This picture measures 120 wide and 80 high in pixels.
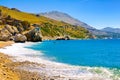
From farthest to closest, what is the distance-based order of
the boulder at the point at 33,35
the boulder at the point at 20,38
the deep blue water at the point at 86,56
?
the boulder at the point at 33,35 < the boulder at the point at 20,38 < the deep blue water at the point at 86,56

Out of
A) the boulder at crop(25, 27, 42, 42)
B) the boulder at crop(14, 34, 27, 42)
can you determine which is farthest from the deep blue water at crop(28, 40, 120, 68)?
the boulder at crop(25, 27, 42, 42)

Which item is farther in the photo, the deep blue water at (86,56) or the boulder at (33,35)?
the boulder at (33,35)

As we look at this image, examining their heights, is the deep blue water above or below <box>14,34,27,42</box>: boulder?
below

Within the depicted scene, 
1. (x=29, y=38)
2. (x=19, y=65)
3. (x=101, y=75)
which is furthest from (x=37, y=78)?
(x=29, y=38)

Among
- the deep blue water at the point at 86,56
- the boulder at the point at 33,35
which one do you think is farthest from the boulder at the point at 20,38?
the deep blue water at the point at 86,56

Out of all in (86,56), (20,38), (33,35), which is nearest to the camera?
(86,56)

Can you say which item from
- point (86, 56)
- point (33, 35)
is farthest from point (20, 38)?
point (86, 56)

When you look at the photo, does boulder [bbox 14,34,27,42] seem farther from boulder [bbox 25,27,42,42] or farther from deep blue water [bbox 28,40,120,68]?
deep blue water [bbox 28,40,120,68]

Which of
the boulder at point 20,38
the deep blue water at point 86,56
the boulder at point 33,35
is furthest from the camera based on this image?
the boulder at point 33,35

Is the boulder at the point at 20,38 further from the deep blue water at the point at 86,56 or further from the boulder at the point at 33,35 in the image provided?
the deep blue water at the point at 86,56

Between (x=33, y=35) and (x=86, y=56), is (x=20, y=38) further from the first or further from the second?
(x=86, y=56)

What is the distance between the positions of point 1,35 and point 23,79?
127m

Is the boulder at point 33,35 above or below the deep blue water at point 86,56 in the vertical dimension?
above

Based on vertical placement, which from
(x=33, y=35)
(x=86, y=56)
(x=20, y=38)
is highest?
(x=33, y=35)
